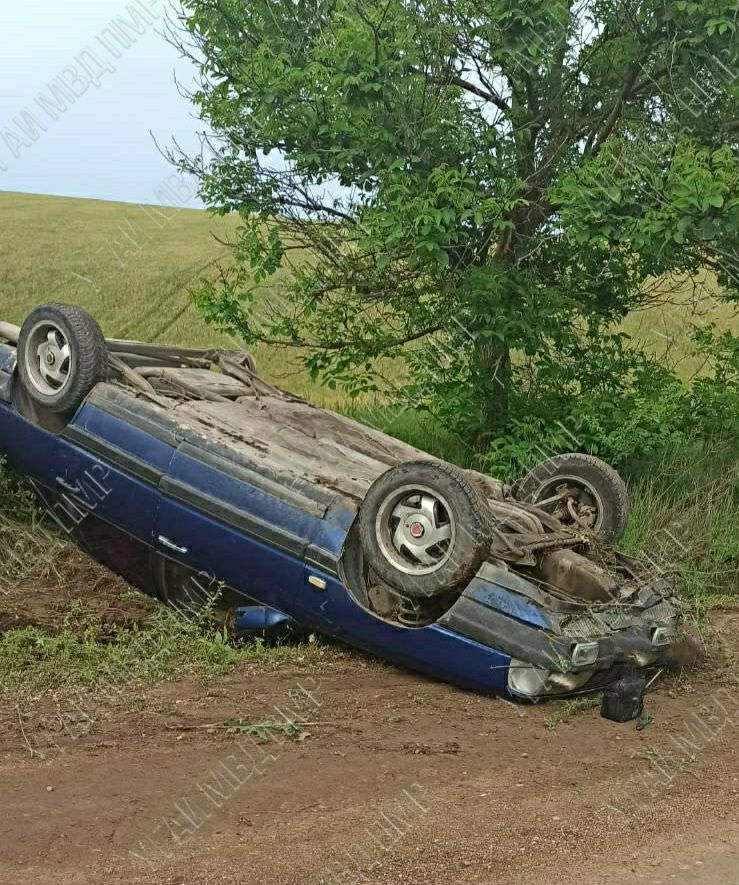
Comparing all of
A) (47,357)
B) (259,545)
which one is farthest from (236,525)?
(47,357)

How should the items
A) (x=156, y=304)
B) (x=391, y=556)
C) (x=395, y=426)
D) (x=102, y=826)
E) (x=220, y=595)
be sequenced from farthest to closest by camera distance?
(x=156, y=304) → (x=395, y=426) → (x=220, y=595) → (x=391, y=556) → (x=102, y=826)

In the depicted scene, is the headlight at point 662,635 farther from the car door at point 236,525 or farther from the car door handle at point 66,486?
the car door handle at point 66,486

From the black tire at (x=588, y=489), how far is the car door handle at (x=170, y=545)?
2.52 metres

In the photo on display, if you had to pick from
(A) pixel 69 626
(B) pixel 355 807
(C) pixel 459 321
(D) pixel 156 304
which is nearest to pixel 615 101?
(C) pixel 459 321

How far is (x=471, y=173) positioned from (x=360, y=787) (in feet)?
20.7

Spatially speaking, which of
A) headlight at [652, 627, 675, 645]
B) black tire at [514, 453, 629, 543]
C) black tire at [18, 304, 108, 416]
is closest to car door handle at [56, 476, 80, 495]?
black tire at [18, 304, 108, 416]

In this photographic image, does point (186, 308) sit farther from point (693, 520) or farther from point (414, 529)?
point (414, 529)

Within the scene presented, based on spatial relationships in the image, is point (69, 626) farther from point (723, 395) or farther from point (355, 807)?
point (723, 395)

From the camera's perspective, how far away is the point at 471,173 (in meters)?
9.23

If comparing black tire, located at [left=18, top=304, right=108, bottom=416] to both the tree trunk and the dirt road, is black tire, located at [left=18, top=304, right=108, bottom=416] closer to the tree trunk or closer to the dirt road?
the dirt road

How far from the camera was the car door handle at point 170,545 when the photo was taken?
6211 millimetres

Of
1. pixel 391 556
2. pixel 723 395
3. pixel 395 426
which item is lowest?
pixel 391 556

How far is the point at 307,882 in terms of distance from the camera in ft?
12.1

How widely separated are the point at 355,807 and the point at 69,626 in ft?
8.92
